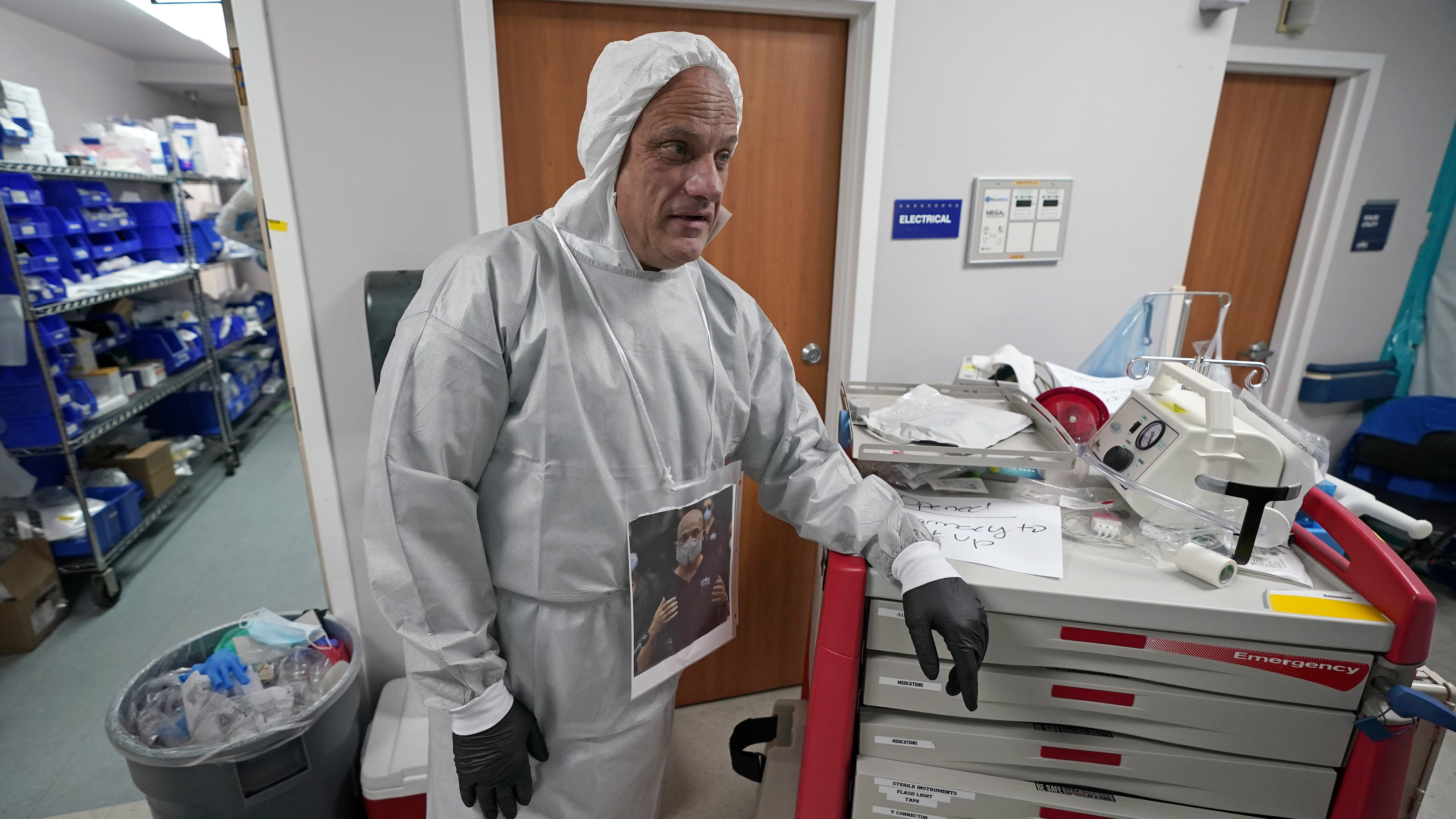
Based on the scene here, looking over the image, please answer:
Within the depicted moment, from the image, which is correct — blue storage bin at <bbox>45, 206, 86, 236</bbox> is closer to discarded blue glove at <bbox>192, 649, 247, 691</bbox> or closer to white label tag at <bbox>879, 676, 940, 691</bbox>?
discarded blue glove at <bbox>192, 649, 247, 691</bbox>

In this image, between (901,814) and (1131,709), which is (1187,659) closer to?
(1131,709)

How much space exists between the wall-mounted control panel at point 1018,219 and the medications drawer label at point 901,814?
136 centimetres

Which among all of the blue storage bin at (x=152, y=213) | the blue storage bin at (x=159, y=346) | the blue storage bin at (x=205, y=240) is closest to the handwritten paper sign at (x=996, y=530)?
the blue storage bin at (x=159, y=346)

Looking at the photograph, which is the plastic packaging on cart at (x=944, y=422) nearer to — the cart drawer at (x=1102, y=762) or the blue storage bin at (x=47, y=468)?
the cart drawer at (x=1102, y=762)

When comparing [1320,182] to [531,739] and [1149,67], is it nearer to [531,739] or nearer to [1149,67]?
[1149,67]

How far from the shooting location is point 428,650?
2.95 ft

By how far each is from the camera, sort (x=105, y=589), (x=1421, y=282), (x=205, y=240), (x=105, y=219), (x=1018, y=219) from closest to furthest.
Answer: (x=1018, y=219) → (x=105, y=589) → (x=1421, y=282) → (x=105, y=219) → (x=205, y=240)

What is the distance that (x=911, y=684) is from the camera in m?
1.01

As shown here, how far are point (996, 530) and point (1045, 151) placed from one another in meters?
1.25

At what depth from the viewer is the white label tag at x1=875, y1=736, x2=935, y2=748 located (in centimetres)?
103

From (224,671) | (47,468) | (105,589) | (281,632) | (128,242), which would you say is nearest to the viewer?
(224,671)

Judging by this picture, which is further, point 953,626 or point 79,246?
point 79,246

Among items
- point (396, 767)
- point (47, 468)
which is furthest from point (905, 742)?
point (47, 468)

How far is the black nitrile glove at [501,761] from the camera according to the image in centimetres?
96
